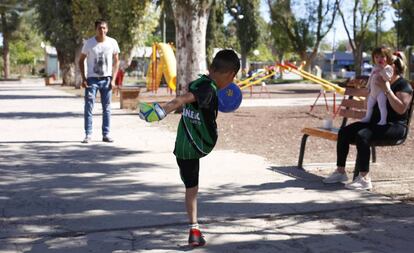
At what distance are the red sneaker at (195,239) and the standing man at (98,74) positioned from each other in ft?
17.7

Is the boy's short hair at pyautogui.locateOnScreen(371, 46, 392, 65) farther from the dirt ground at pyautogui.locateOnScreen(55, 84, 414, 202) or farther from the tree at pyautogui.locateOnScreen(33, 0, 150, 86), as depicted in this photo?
the tree at pyautogui.locateOnScreen(33, 0, 150, 86)

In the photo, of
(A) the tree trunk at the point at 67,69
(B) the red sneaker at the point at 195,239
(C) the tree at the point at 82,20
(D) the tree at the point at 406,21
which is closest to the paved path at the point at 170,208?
(B) the red sneaker at the point at 195,239

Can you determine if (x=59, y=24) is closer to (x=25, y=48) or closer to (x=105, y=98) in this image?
(x=105, y=98)

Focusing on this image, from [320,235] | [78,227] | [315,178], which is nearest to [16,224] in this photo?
[78,227]

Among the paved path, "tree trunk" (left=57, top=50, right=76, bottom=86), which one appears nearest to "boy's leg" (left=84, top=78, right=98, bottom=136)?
the paved path

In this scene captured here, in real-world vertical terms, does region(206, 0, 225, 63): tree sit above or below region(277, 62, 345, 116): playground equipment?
above

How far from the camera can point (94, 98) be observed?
9.49 metres

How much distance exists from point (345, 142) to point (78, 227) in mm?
2965

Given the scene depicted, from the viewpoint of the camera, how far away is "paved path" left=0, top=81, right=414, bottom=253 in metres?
4.28

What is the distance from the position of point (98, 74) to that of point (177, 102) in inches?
229

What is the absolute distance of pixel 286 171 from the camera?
23.1 ft

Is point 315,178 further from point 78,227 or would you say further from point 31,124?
point 31,124

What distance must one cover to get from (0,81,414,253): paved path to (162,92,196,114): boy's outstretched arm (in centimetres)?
99

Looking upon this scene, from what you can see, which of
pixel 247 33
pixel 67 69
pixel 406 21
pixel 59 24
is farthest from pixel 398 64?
pixel 247 33
